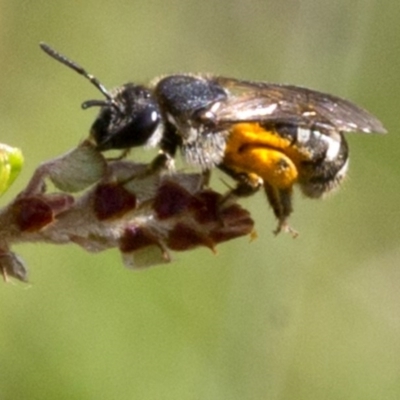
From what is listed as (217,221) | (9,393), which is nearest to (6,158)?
(217,221)

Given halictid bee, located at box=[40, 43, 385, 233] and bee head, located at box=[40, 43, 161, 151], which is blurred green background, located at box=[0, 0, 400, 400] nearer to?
halictid bee, located at box=[40, 43, 385, 233]

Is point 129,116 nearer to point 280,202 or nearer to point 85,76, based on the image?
point 85,76

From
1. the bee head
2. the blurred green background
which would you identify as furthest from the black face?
the blurred green background

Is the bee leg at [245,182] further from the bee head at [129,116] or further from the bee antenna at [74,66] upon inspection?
the bee antenna at [74,66]

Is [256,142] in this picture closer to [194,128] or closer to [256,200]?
[194,128]

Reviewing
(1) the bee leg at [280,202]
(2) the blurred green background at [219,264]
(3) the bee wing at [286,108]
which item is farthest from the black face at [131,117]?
(2) the blurred green background at [219,264]

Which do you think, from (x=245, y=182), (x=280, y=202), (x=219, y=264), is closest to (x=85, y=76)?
(x=245, y=182)
